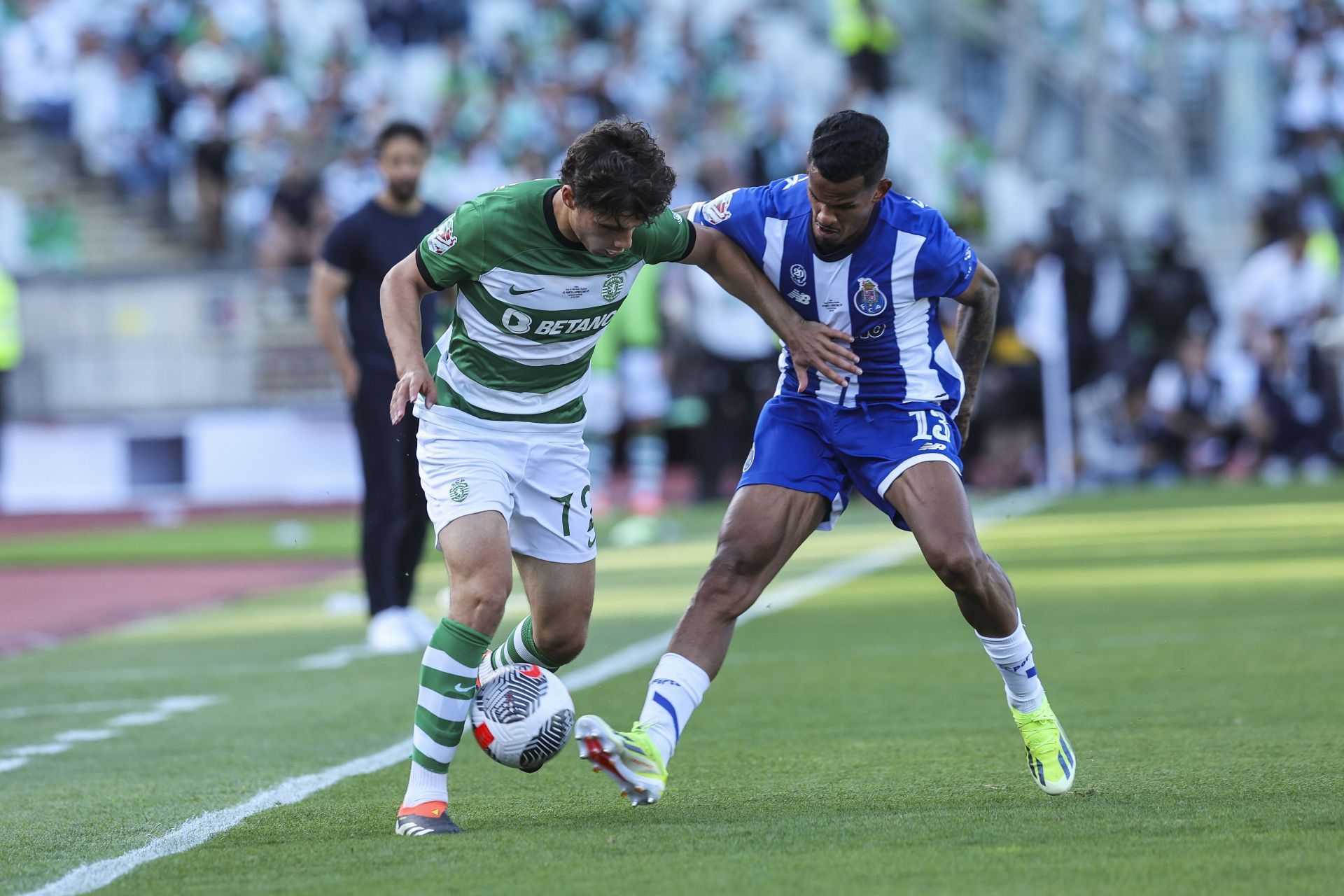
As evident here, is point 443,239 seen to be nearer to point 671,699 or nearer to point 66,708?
point 671,699

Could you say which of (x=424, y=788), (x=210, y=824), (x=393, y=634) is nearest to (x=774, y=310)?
(x=424, y=788)

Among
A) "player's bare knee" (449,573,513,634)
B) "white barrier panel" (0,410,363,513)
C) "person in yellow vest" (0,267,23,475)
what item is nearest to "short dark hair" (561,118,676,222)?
"player's bare knee" (449,573,513,634)

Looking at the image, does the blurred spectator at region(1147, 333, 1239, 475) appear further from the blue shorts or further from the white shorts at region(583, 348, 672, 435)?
the blue shorts

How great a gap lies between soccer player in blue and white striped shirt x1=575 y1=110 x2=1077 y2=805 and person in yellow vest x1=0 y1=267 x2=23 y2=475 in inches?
709

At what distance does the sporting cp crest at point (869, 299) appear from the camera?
609cm

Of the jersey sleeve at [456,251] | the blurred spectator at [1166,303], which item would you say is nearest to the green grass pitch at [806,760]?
the jersey sleeve at [456,251]

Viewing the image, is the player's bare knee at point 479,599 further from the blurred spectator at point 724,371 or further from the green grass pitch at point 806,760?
the blurred spectator at point 724,371

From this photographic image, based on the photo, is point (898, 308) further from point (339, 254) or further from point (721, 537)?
point (339, 254)

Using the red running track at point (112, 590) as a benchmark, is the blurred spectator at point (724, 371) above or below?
above

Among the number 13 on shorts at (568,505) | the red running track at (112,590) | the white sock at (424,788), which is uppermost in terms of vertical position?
the number 13 on shorts at (568,505)

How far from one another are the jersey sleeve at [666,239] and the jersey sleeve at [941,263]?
2.29 ft

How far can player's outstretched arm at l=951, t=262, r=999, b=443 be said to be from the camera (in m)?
6.22

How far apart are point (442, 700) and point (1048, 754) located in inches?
67.6

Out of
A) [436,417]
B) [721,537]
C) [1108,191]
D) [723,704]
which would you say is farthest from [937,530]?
[1108,191]
